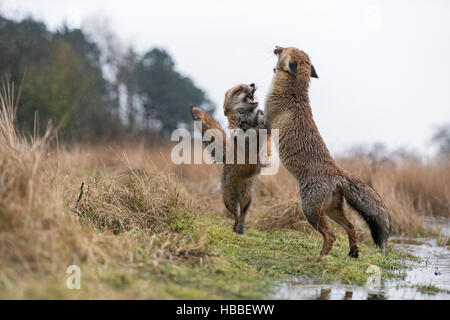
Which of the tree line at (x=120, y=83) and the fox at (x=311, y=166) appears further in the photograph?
the tree line at (x=120, y=83)

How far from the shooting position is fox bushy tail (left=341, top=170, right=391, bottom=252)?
598 cm

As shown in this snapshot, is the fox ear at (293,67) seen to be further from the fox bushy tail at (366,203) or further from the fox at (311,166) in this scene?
the fox bushy tail at (366,203)

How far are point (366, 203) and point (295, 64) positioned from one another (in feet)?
7.98

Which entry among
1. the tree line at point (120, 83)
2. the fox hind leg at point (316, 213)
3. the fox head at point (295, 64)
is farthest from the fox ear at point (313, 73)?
the tree line at point (120, 83)

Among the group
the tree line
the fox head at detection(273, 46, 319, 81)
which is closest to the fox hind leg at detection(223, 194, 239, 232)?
the fox head at detection(273, 46, 319, 81)

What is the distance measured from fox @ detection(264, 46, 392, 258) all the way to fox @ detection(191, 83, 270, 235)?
749mm

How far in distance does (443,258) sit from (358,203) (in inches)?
105

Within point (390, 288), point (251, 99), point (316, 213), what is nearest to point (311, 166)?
point (316, 213)

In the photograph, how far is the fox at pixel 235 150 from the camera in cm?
774

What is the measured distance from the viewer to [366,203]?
5.98m

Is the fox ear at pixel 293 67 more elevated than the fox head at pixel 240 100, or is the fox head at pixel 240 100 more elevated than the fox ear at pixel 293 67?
the fox ear at pixel 293 67

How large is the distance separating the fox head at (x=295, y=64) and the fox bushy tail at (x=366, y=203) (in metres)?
1.83

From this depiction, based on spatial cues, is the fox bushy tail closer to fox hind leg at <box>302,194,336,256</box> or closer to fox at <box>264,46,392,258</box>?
fox at <box>264,46,392,258</box>
